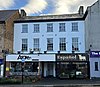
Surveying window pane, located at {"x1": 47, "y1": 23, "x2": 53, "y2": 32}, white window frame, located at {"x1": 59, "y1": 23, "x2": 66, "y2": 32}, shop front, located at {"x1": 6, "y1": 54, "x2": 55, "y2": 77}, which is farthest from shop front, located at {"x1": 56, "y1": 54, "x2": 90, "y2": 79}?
window pane, located at {"x1": 47, "y1": 23, "x2": 53, "y2": 32}

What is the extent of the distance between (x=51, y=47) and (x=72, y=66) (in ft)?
18.2

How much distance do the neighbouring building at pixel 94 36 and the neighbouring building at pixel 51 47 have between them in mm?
1229

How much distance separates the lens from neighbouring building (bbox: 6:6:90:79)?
1503 inches

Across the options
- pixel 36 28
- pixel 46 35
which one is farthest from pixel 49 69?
pixel 36 28

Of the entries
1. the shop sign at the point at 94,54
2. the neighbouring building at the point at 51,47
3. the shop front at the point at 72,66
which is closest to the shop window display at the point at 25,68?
the neighbouring building at the point at 51,47

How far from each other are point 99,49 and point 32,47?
11.9m

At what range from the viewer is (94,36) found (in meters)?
36.3

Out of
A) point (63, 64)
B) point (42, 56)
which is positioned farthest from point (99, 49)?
point (42, 56)

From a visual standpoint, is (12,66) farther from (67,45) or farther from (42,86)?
(42,86)

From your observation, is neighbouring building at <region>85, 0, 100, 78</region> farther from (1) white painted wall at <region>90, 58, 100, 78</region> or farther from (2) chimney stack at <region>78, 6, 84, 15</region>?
(2) chimney stack at <region>78, 6, 84, 15</region>

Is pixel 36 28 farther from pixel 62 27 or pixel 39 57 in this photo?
pixel 39 57

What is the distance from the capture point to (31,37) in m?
42.6

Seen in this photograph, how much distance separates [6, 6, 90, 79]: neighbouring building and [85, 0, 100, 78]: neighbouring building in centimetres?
123

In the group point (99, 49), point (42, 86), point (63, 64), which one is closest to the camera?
point (42, 86)
